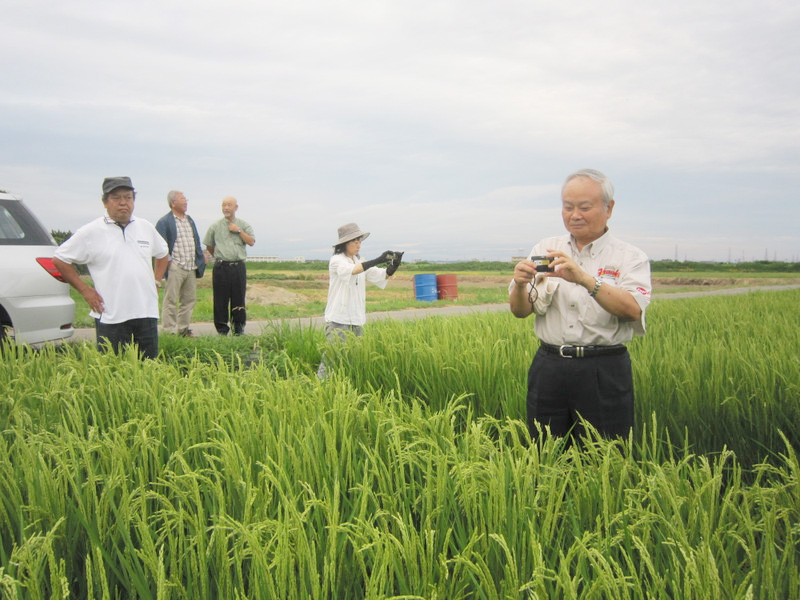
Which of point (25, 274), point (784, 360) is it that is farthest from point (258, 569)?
point (25, 274)

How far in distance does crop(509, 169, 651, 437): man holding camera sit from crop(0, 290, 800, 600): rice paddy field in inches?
23.2

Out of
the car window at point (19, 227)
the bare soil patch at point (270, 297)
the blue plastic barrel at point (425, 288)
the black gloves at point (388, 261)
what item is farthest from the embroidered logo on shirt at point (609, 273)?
the bare soil patch at point (270, 297)

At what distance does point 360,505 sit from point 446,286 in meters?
19.0

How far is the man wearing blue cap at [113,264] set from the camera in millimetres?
4832

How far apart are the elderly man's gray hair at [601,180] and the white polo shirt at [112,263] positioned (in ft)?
11.8

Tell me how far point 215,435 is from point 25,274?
4.33m

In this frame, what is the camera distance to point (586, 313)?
9.36 feet

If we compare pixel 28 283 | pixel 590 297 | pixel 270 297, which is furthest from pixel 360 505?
pixel 270 297

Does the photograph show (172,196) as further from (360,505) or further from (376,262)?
(360,505)

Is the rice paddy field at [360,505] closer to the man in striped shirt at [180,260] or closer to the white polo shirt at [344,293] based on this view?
the white polo shirt at [344,293]

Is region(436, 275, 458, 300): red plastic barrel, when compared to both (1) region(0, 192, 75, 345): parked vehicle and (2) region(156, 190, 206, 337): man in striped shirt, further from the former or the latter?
(1) region(0, 192, 75, 345): parked vehicle

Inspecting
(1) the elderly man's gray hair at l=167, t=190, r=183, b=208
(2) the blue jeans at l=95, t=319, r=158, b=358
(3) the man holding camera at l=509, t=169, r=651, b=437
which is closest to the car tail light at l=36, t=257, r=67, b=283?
(2) the blue jeans at l=95, t=319, r=158, b=358

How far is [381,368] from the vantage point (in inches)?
180

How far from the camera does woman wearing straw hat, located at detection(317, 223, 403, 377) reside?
5.75 meters
